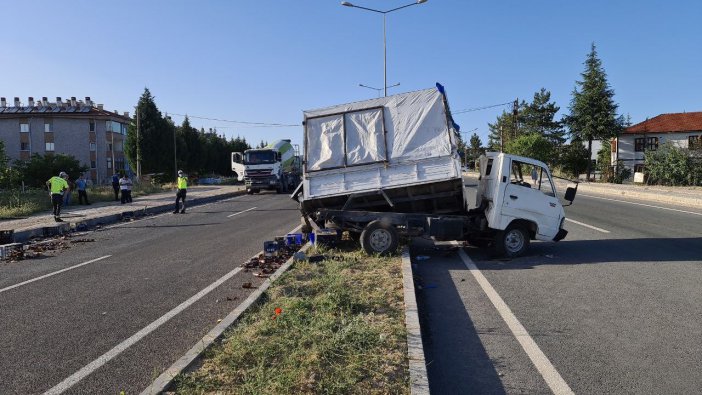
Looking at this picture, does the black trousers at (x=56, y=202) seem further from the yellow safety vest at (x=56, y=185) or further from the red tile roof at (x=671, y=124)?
the red tile roof at (x=671, y=124)

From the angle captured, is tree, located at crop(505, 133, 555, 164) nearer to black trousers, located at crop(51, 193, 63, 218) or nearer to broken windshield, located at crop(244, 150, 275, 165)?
broken windshield, located at crop(244, 150, 275, 165)

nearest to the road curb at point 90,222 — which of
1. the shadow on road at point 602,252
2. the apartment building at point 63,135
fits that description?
the shadow on road at point 602,252

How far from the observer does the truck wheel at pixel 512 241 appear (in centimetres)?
905

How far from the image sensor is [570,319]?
5.48m

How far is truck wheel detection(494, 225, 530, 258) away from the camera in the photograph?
9.05m

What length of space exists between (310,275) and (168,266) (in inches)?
125

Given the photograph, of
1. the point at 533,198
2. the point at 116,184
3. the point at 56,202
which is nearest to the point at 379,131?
the point at 533,198

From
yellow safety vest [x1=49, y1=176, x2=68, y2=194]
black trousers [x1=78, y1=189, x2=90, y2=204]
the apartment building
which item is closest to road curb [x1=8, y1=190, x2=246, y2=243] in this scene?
yellow safety vest [x1=49, y1=176, x2=68, y2=194]

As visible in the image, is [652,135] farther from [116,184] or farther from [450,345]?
[450,345]

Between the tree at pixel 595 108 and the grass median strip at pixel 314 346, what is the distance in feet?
147

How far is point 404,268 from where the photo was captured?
292 inches

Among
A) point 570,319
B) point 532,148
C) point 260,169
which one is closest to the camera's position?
point 570,319

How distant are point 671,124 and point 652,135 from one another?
11.4 ft

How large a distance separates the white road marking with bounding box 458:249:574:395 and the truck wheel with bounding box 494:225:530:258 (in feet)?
6.19
